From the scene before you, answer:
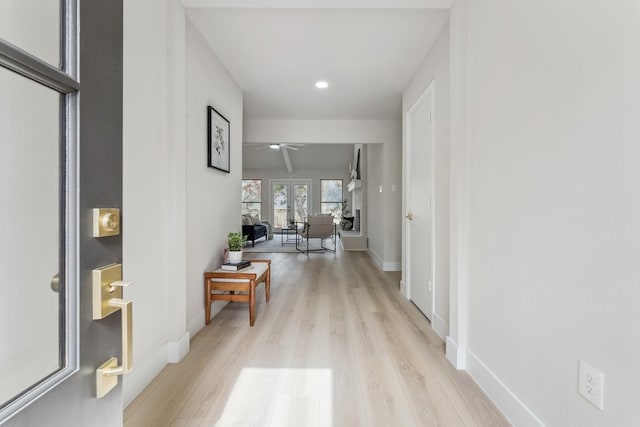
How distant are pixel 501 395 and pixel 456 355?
395mm

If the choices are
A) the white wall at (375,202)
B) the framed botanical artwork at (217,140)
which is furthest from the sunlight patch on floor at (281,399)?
the white wall at (375,202)

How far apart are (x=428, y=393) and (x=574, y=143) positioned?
134cm

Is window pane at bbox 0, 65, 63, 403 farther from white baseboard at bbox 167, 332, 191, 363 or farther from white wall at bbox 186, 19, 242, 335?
white wall at bbox 186, 19, 242, 335

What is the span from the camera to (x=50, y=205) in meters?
0.50

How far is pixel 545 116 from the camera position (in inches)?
47.1

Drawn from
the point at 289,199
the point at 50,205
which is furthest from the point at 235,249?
the point at 289,199

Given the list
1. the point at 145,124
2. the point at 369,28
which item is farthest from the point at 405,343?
the point at 369,28

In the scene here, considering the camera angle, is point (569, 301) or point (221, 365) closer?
point (569, 301)

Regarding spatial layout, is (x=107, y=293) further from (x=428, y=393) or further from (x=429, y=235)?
(x=429, y=235)

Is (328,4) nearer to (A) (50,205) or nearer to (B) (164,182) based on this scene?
(B) (164,182)

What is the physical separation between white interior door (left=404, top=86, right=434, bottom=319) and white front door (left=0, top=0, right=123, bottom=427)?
2382 mm

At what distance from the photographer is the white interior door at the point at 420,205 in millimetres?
2600

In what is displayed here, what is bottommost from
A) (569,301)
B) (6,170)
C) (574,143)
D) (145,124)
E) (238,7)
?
(569,301)

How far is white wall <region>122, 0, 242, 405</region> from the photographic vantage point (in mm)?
1574
